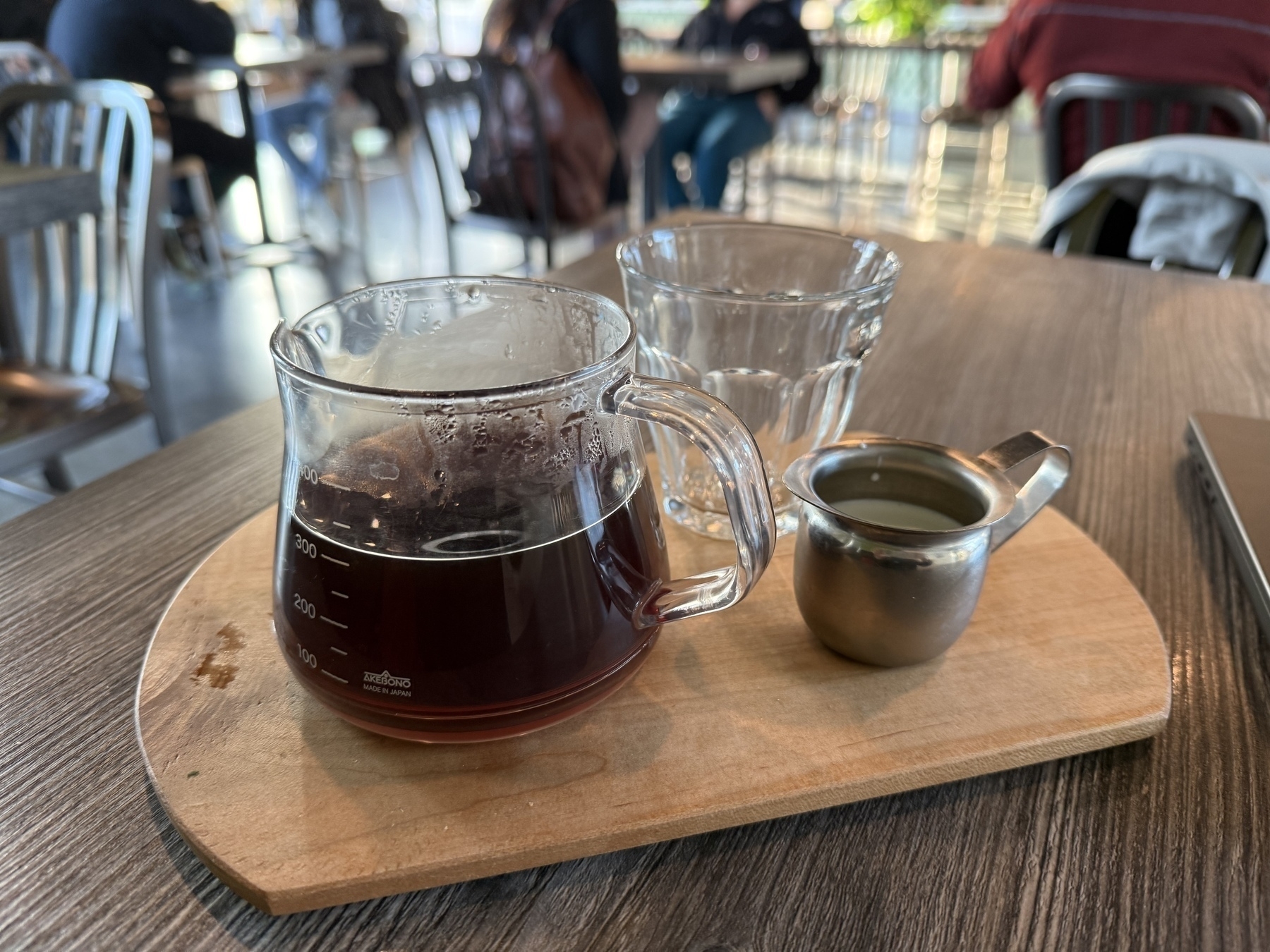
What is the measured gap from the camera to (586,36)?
7.55 ft

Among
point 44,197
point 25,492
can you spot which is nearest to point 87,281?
point 44,197

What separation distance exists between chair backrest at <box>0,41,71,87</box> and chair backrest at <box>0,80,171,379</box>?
3.05 ft

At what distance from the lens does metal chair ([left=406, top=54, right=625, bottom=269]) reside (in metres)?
2.11

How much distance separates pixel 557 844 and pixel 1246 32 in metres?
1.95

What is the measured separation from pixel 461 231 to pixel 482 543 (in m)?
3.39

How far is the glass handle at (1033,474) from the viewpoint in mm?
430

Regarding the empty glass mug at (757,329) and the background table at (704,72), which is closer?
the empty glass mug at (757,329)

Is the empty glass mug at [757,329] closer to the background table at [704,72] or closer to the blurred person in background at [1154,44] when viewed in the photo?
the blurred person in background at [1154,44]

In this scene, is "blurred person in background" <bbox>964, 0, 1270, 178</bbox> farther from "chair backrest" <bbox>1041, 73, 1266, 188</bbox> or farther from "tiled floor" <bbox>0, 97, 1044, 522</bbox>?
"tiled floor" <bbox>0, 97, 1044, 522</bbox>

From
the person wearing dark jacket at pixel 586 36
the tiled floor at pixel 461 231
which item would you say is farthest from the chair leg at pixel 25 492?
the person wearing dark jacket at pixel 586 36

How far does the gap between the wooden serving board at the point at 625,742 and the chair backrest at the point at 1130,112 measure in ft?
4.51

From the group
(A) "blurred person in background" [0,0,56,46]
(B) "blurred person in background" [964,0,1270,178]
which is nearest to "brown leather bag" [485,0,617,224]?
(B) "blurred person in background" [964,0,1270,178]

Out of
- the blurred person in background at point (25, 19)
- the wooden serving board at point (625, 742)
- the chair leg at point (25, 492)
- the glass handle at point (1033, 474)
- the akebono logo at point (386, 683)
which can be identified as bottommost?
the chair leg at point (25, 492)

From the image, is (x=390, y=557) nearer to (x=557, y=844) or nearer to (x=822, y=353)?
(x=557, y=844)
